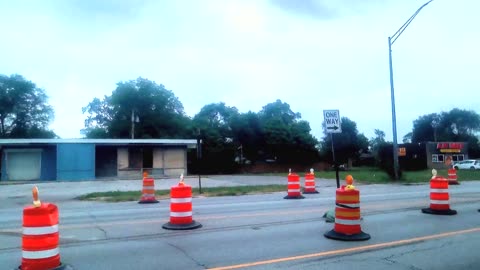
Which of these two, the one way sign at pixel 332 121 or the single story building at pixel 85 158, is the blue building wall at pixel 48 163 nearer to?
the single story building at pixel 85 158

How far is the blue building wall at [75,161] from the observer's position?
116 ft

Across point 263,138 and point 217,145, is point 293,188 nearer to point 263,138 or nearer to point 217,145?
point 217,145

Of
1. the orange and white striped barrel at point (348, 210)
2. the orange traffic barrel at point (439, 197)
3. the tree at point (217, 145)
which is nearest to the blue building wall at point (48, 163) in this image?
the tree at point (217, 145)

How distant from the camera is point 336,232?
8.87 meters

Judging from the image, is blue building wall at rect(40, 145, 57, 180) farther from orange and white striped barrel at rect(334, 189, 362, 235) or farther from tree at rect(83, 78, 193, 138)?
orange and white striped barrel at rect(334, 189, 362, 235)

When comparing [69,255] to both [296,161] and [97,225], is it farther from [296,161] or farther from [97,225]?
[296,161]

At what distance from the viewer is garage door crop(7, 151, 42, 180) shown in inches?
1388

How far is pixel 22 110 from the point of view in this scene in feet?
208

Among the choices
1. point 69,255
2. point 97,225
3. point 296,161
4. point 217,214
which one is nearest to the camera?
point 69,255

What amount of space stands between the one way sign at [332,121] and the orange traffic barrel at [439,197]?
3129 millimetres

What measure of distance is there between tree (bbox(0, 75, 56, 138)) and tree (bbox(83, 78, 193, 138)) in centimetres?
681

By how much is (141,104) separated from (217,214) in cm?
5316

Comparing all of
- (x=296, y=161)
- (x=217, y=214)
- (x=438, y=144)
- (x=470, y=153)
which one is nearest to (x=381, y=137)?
(x=470, y=153)

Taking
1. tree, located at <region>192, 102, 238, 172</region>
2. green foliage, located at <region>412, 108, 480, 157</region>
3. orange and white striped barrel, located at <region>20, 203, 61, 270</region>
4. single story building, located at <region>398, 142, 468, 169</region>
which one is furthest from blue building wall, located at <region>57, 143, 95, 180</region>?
green foliage, located at <region>412, 108, 480, 157</region>
